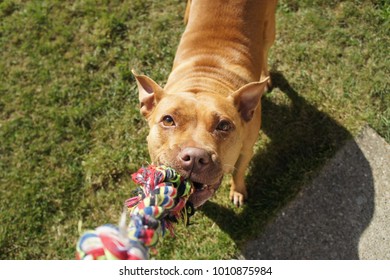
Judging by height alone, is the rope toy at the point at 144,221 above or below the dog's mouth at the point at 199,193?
above

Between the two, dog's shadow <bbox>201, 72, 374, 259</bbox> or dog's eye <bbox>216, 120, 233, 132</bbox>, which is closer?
dog's eye <bbox>216, 120, 233, 132</bbox>

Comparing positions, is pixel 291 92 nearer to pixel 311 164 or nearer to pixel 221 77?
pixel 311 164

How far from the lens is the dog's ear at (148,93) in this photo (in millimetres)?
3947

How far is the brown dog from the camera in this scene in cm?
343

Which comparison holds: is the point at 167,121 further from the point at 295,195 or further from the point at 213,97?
the point at 295,195

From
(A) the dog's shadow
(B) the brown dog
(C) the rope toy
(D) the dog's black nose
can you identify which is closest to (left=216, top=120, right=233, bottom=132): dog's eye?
(B) the brown dog

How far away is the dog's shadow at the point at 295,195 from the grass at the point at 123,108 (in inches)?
0.7

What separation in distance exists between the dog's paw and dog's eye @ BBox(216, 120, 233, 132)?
157 cm

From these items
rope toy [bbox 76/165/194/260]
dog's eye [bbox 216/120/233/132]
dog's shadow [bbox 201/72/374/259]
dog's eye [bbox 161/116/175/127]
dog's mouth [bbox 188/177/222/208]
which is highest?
rope toy [bbox 76/165/194/260]

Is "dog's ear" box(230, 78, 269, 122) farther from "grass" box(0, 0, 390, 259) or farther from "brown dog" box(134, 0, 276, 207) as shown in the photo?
"grass" box(0, 0, 390, 259)

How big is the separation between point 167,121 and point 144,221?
135cm

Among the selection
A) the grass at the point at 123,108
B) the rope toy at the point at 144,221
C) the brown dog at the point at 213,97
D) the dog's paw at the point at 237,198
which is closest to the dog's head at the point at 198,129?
the brown dog at the point at 213,97

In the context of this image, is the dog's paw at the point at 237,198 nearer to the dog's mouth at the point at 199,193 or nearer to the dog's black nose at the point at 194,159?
the dog's mouth at the point at 199,193
